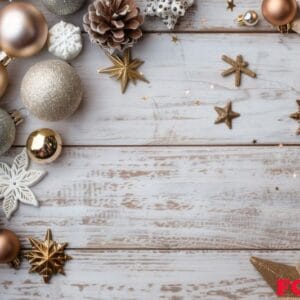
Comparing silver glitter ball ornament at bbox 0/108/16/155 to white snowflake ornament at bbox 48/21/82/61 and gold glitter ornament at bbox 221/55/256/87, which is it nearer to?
white snowflake ornament at bbox 48/21/82/61

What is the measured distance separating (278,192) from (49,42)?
47 cm

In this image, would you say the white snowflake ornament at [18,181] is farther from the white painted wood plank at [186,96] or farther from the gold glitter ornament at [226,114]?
the gold glitter ornament at [226,114]

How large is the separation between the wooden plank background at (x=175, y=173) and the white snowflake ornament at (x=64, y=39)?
0.10 ft

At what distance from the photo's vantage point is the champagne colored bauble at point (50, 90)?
913 mm

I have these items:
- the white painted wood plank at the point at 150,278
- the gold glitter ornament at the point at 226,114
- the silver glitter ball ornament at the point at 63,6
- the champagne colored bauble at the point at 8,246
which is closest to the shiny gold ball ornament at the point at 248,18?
the gold glitter ornament at the point at 226,114

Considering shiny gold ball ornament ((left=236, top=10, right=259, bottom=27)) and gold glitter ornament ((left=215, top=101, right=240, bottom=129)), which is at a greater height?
shiny gold ball ornament ((left=236, top=10, right=259, bottom=27))

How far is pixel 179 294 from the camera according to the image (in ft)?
3.30

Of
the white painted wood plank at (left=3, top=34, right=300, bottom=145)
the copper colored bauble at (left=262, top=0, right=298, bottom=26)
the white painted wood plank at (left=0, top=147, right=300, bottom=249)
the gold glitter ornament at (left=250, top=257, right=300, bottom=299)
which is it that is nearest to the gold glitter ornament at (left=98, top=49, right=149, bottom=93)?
the white painted wood plank at (left=3, top=34, right=300, bottom=145)

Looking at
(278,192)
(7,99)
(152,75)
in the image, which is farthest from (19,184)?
(278,192)

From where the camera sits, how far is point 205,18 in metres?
0.99

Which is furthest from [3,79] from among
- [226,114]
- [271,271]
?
[271,271]

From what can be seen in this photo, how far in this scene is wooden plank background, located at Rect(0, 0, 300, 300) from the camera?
99cm

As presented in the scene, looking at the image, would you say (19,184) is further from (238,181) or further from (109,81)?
(238,181)

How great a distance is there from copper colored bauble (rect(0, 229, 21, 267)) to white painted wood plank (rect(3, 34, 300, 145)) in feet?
0.52
